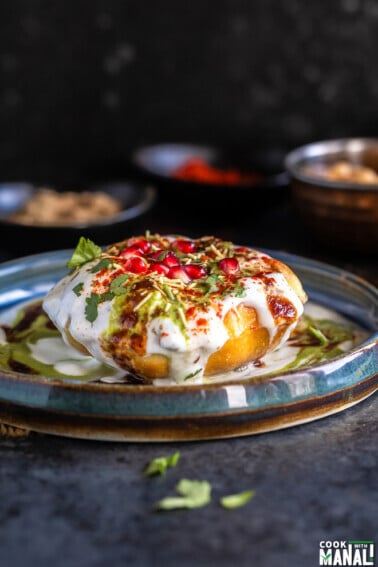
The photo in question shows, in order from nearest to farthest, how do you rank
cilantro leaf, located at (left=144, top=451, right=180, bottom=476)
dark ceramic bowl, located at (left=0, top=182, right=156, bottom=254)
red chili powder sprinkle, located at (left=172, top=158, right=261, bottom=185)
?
cilantro leaf, located at (left=144, top=451, right=180, bottom=476) < dark ceramic bowl, located at (left=0, top=182, right=156, bottom=254) < red chili powder sprinkle, located at (left=172, top=158, right=261, bottom=185)

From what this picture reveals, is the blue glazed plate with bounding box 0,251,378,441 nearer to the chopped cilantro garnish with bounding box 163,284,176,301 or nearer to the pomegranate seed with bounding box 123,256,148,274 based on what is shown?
the chopped cilantro garnish with bounding box 163,284,176,301

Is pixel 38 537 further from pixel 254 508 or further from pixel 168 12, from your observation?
pixel 168 12

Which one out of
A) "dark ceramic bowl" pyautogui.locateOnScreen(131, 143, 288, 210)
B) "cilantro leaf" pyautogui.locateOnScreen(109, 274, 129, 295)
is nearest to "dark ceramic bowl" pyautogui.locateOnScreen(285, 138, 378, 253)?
"dark ceramic bowl" pyautogui.locateOnScreen(131, 143, 288, 210)

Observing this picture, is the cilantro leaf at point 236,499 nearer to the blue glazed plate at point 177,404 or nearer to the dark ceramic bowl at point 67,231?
the blue glazed plate at point 177,404

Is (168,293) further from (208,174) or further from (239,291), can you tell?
(208,174)

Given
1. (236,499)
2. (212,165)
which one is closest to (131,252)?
(236,499)

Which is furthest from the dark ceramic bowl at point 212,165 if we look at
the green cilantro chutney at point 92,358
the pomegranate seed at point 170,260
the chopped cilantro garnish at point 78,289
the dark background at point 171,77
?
the chopped cilantro garnish at point 78,289

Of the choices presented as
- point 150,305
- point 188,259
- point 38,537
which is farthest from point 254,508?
point 188,259
